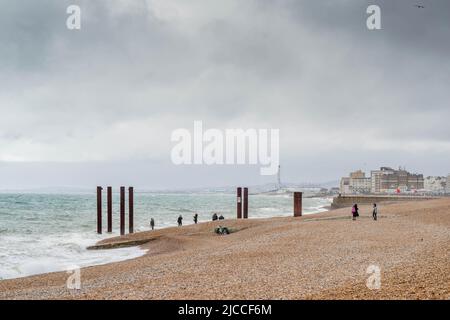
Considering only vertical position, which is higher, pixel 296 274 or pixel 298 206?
pixel 296 274

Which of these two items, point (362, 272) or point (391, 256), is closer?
point (362, 272)

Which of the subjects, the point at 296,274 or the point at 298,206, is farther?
the point at 298,206

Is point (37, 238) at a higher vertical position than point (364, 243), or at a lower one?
lower

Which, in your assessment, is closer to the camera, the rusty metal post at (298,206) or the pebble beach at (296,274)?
the pebble beach at (296,274)

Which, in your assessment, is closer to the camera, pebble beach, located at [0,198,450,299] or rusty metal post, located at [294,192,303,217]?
pebble beach, located at [0,198,450,299]

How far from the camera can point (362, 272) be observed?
34.6 ft
